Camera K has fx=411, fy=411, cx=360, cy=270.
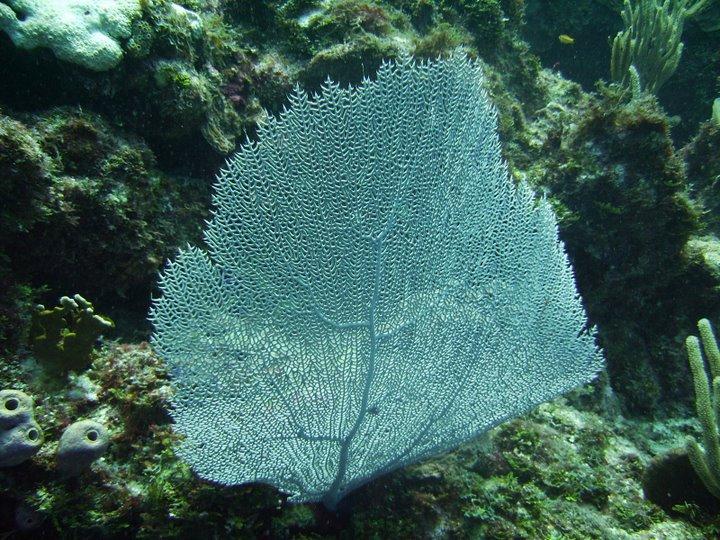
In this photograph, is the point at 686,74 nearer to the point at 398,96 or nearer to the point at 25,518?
the point at 398,96

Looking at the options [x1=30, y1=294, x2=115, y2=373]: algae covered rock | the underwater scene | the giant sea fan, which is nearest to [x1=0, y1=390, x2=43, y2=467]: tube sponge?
the underwater scene

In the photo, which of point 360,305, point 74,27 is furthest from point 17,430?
point 74,27

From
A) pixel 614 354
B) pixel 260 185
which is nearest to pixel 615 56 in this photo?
pixel 614 354

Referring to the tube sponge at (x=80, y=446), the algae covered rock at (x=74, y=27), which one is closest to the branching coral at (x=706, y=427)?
the tube sponge at (x=80, y=446)

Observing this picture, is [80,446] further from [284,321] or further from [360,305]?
[360,305]

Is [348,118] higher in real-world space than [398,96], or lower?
lower

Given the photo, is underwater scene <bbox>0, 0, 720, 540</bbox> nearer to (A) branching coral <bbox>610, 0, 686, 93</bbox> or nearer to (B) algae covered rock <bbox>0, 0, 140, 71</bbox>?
(B) algae covered rock <bbox>0, 0, 140, 71</bbox>
